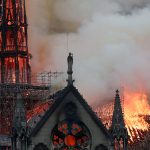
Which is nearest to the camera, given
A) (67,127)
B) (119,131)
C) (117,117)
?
(67,127)

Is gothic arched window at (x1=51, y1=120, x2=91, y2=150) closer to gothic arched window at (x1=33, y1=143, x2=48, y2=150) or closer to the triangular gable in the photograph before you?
gothic arched window at (x1=33, y1=143, x2=48, y2=150)

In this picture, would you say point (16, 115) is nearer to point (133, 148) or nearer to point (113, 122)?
point (113, 122)

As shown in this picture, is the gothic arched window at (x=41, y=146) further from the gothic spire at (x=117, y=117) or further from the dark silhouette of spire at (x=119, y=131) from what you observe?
the gothic spire at (x=117, y=117)

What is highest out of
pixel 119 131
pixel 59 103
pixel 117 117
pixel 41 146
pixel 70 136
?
pixel 59 103

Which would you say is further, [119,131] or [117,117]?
[117,117]

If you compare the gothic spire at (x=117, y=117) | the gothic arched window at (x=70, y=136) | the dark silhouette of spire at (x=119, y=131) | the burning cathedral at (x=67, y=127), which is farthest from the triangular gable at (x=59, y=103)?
the gothic spire at (x=117, y=117)

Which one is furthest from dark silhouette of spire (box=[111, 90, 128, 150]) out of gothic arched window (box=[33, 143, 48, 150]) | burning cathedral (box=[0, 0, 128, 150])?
gothic arched window (box=[33, 143, 48, 150])

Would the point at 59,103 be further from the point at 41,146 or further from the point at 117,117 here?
the point at 117,117

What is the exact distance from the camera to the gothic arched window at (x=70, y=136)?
9550cm

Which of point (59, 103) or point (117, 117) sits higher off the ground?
point (59, 103)

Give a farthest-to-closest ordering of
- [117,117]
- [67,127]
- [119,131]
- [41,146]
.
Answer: [117,117] → [119,131] → [67,127] → [41,146]

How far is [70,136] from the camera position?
315 feet

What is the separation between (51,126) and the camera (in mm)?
95250

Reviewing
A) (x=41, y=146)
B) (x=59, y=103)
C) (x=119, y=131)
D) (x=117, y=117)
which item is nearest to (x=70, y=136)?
(x=41, y=146)
